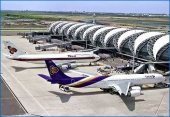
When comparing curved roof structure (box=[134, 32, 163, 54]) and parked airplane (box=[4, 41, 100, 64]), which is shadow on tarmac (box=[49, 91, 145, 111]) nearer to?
parked airplane (box=[4, 41, 100, 64])

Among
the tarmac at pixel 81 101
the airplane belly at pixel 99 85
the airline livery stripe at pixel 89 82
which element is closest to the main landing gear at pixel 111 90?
the tarmac at pixel 81 101

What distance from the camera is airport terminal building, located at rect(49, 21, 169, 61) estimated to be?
270 ft

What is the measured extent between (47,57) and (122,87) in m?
32.0

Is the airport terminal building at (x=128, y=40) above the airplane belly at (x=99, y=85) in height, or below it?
above

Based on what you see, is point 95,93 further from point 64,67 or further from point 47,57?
point 47,57

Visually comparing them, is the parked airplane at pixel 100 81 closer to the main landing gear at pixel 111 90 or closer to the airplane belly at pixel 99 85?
the airplane belly at pixel 99 85

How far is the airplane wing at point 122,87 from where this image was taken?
186 feet

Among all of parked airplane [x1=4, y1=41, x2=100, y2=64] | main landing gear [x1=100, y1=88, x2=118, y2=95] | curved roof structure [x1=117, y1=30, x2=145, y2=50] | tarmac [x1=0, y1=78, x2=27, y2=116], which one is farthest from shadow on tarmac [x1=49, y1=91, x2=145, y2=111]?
curved roof structure [x1=117, y1=30, x2=145, y2=50]

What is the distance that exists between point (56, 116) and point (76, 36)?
8413 centimetres

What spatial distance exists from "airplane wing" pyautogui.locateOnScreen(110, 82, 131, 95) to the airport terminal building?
2348 cm

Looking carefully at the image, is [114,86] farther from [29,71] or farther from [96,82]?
[29,71]

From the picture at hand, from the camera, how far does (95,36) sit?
377 ft

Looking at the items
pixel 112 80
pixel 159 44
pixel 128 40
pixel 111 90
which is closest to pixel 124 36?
pixel 128 40

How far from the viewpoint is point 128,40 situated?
318 feet
